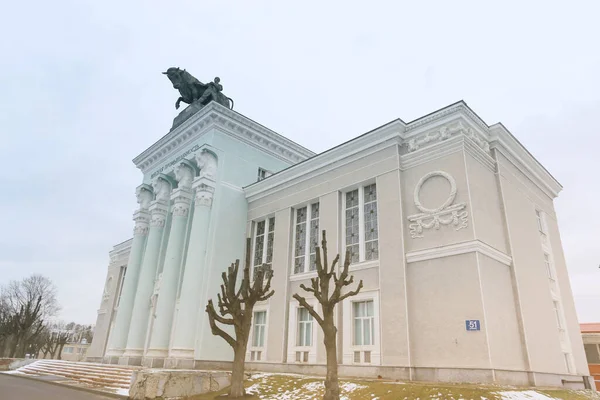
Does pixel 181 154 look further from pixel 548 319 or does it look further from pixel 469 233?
pixel 548 319

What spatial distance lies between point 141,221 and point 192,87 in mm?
10281

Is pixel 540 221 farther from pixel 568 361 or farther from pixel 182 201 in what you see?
pixel 182 201

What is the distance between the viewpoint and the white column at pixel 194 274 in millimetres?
20078

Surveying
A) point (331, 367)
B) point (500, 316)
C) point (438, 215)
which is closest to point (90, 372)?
point (331, 367)

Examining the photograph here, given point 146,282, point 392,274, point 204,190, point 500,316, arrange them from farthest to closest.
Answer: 1. point 146,282
2. point 204,190
3. point 392,274
4. point 500,316

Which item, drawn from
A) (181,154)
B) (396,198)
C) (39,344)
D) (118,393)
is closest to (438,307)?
(396,198)

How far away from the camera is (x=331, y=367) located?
32.9ft

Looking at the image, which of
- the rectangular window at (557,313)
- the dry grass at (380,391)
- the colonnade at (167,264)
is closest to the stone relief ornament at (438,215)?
the dry grass at (380,391)

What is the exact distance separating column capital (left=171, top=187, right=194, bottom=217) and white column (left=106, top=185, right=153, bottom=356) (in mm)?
4945

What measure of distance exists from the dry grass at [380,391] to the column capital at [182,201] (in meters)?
12.7

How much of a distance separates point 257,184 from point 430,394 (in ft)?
52.4

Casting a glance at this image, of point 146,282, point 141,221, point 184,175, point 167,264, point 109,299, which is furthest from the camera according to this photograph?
point 109,299

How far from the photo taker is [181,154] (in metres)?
26.7

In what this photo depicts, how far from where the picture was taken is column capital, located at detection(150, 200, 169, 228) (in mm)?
26844
